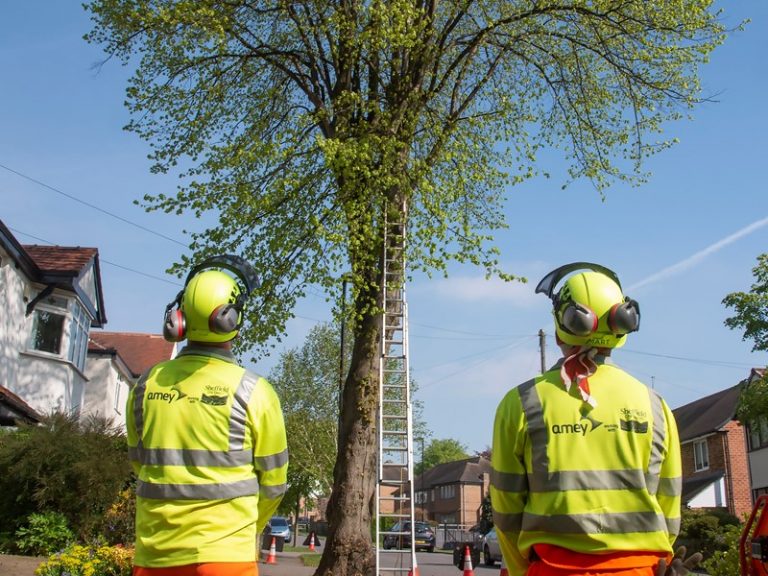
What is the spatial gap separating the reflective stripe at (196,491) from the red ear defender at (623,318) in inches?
67.7

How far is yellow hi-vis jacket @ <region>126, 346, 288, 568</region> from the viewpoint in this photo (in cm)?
362

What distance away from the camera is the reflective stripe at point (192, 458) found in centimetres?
372

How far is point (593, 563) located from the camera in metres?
3.08

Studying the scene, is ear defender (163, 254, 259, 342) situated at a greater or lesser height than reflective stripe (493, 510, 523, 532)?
greater

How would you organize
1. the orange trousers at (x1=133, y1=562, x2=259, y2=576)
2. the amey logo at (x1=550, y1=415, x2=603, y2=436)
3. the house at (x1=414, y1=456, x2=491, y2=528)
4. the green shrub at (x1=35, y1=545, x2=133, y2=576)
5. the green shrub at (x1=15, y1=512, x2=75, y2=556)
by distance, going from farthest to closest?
the house at (x1=414, y1=456, x2=491, y2=528)
the green shrub at (x1=15, y1=512, x2=75, y2=556)
the green shrub at (x1=35, y1=545, x2=133, y2=576)
the orange trousers at (x1=133, y1=562, x2=259, y2=576)
the amey logo at (x1=550, y1=415, x2=603, y2=436)

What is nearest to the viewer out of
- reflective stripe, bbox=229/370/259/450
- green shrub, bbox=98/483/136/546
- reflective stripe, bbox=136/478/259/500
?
reflective stripe, bbox=136/478/259/500

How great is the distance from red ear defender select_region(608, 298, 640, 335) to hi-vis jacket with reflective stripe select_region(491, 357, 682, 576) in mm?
151

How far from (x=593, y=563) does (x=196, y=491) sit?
5.45ft

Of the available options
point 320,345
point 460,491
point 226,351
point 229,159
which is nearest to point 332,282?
point 229,159

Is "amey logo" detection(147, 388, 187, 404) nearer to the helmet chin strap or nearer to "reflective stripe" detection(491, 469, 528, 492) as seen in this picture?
"reflective stripe" detection(491, 469, 528, 492)

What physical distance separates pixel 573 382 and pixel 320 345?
48.8 metres

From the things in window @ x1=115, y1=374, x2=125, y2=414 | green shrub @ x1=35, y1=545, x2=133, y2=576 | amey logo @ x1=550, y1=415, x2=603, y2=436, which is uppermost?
window @ x1=115, y1=374, x2=125, y2=414

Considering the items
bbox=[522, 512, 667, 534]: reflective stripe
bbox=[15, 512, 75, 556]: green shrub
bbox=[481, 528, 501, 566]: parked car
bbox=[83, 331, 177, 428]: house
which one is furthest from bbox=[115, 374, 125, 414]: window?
bbox=[522, 512, 667, 534]: reflective stripe

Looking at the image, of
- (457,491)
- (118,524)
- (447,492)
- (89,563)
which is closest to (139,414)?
(89,563)
